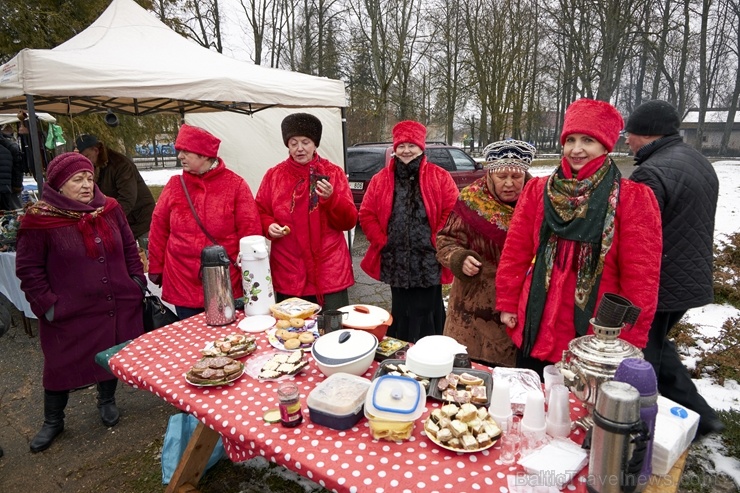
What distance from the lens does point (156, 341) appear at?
211 cm

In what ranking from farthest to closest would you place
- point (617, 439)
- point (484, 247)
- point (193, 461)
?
point (484, 247)
point (193, 461)
point (617, 439)

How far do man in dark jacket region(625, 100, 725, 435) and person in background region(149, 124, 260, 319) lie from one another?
229 centimetres

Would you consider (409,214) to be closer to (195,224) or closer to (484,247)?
(484,247)

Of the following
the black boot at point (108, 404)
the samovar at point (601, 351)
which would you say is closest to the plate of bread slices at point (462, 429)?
the samovar at point (601, 351)

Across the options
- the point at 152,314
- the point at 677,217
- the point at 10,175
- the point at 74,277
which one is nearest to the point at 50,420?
the point at 152,314

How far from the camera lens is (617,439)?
3.32ft

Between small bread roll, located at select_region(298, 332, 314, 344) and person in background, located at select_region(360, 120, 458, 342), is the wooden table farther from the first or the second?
person in background, located at select_region(360, 120, 458, 342)

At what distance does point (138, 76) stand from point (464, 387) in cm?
352

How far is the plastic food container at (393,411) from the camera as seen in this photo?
1.30 meters

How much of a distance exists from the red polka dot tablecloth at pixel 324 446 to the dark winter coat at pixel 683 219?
132cm

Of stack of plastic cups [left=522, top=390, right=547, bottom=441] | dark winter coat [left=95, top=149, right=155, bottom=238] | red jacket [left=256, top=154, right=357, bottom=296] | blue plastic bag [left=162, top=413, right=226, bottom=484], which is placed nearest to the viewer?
stack of plastic cups [left=522, top=390, right=547, bottom=441]

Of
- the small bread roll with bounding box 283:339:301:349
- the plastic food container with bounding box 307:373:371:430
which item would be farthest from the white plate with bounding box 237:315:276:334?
the plastic food container with bounding box 307:373:371:430

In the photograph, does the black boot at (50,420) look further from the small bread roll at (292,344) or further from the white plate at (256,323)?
the small bread roll at (292,344)

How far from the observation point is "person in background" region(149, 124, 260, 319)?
2.65 meters
